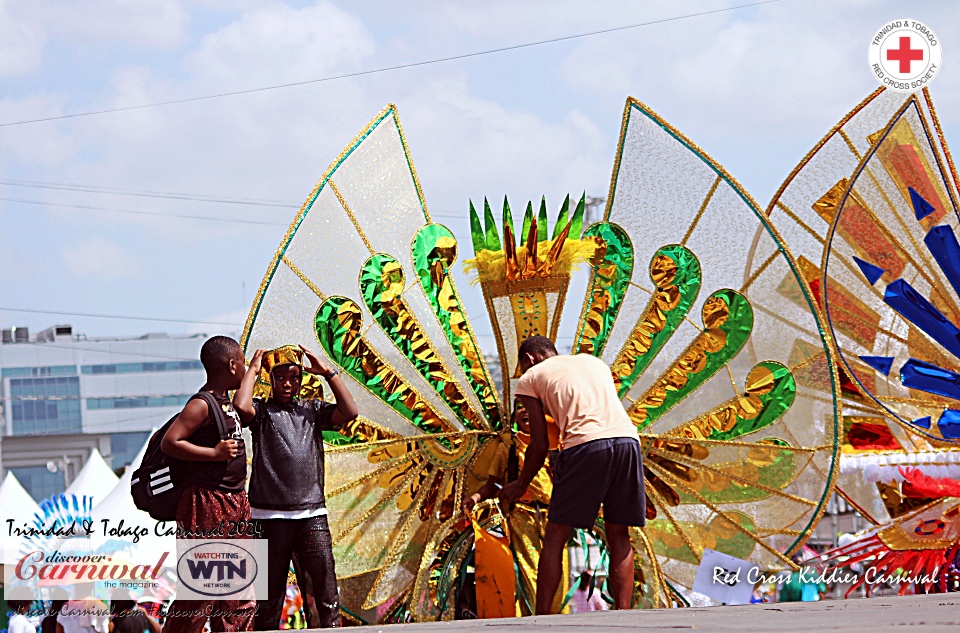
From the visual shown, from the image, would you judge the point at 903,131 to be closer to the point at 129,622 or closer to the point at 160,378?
the point at 129,622

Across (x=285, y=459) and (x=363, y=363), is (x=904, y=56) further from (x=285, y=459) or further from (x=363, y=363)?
(x=285, y=459)

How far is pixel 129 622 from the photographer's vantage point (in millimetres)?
6199

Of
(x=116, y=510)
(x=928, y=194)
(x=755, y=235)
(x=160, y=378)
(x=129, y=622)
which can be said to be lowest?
(x=129, y=622)

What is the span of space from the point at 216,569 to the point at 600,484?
4.65 ft

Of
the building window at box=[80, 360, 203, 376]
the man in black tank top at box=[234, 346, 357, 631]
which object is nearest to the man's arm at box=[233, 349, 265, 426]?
the man in black tank top at box=[234, 346, 357, 631]

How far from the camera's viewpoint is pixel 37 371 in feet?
210

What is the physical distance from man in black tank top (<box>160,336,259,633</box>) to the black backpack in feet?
0.08

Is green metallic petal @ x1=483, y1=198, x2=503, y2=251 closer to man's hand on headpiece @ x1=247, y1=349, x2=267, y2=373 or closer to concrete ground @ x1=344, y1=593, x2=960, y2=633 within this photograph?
man's hand on headpiece @ x1=247, y1=349, x2=267, y2=373

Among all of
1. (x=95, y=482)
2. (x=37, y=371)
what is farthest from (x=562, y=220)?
(x=37, y=371)

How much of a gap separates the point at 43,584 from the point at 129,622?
0.66 metres

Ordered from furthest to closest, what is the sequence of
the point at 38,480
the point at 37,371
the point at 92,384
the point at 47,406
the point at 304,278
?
1. the point at 92,384
2. the point at 47,406
3. the point at 37,371
4. the point at 38,480
5. the point at 304,278

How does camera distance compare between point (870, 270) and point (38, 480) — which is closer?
point (870, 270)

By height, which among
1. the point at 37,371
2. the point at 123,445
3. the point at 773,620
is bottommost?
the point at 773,620

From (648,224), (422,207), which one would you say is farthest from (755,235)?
(422,207)
